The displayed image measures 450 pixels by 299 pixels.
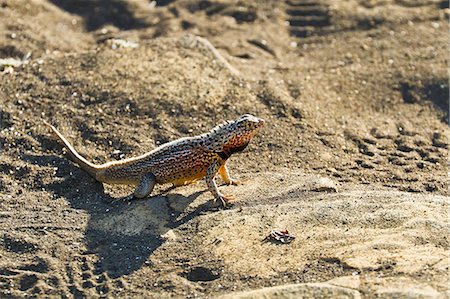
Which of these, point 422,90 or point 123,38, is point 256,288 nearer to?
point 422,90

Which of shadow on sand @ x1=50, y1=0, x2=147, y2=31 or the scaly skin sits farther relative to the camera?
shadow on sand @ x1=50, y1=0, x2=147, y2=31

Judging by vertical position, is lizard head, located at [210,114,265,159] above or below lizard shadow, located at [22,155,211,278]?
above

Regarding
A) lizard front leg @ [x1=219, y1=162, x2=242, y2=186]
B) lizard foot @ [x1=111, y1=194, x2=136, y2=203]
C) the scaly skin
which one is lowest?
lizard foot @ [x1=111, y1=194, x2=136, y2=203]

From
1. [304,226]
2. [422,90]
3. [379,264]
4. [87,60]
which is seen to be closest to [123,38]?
[87,60]

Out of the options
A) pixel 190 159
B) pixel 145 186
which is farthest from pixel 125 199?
pixel 190 159

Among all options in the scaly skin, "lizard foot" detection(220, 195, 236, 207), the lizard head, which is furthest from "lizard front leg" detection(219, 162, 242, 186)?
"lizard foot" detection(220, 195, 236, 207)

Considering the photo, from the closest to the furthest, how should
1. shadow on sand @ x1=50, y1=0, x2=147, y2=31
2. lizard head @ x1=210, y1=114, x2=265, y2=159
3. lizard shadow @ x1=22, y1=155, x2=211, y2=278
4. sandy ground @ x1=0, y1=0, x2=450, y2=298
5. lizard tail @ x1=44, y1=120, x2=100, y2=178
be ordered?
sandy ground @ x1=0, y1=0, x2=450, y2=298, lizard shadow @ x1=22, y1=155, x2=211, y2=278, lizard head @ x1=210, y1=114, x2=265, y2=159, lizard tail @ x1=44, y1=120, x2=100, y2=178, shadow on sand @ x1=50, y1=0, x2=147, y2=31

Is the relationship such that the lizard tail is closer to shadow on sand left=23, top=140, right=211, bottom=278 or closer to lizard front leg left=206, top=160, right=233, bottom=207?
shadow on sand left=23, top=140, right=211, bottom=278
